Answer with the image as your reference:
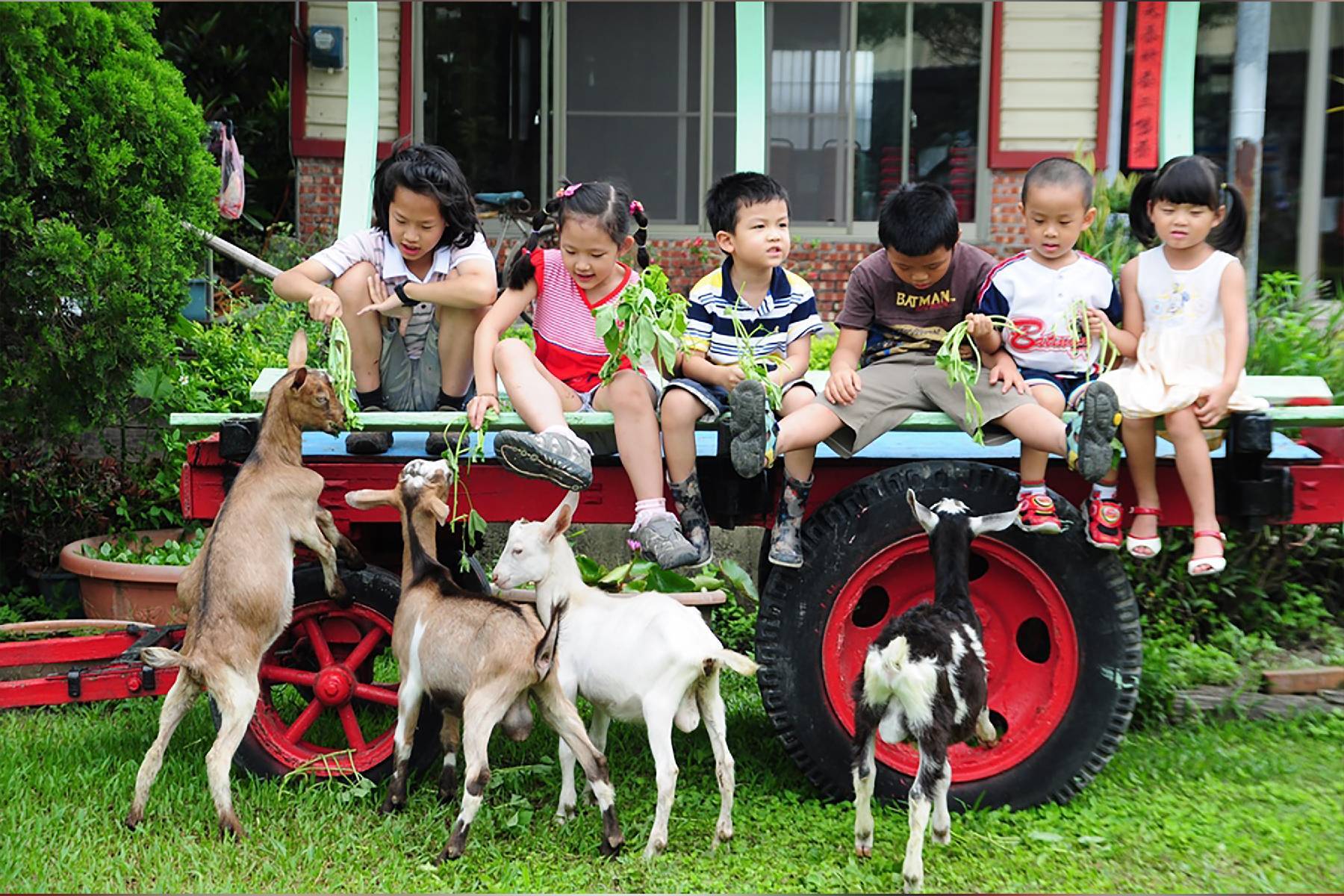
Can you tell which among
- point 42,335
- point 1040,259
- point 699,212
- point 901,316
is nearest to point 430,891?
point 901,316

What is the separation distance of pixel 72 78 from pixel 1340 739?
557 cm

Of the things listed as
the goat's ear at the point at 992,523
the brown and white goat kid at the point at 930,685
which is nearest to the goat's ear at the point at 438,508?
Result: the brown and white goat kid at the point at 930,685

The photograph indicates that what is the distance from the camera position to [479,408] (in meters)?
3.99

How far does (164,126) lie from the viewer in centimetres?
577

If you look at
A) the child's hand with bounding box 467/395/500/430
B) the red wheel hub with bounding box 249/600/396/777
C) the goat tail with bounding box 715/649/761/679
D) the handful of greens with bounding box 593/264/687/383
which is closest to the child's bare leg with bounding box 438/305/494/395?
the child's hand with bounding box 467/395/500/430

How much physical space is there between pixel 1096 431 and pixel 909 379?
0.60 m

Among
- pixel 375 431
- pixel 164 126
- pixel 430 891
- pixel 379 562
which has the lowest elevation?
pixel 430 891

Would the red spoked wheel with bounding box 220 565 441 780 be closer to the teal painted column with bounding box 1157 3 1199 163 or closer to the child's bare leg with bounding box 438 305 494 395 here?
the child's bare leg with bounding box 438 305 494 395

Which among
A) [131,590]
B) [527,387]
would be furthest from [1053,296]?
[131,590]

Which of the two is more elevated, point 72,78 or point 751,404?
point 72,78

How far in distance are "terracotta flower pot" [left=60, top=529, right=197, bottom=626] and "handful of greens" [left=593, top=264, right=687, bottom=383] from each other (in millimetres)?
2207

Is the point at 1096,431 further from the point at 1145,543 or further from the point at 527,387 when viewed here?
the point at 527,387

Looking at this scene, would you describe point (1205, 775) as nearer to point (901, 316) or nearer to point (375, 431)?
point (901, 316)

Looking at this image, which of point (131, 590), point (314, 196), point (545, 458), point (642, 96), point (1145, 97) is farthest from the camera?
point (642, 96)
